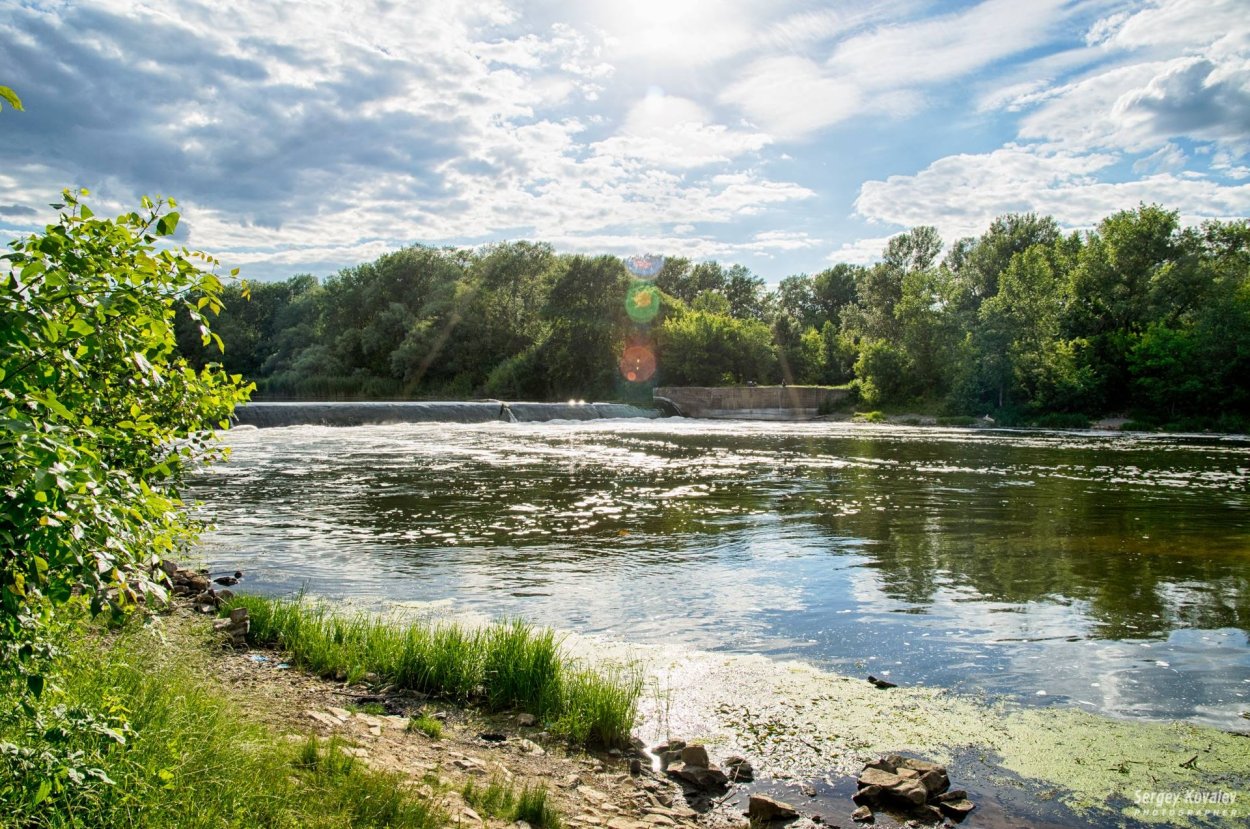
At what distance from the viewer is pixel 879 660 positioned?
8.10 meters

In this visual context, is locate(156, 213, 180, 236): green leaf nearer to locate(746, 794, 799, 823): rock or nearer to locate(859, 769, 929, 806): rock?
locate(746, 794, 799, 823): rock

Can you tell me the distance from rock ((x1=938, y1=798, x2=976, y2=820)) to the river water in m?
2.27

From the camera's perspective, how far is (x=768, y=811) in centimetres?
498

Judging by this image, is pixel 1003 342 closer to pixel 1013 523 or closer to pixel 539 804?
pixel 1013 523

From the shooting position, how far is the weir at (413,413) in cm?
4362

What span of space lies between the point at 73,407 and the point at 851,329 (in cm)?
10511

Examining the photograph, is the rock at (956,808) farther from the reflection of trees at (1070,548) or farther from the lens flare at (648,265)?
the lens flare at (648,265)

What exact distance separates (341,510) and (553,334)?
220 ft

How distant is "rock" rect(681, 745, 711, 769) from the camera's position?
18.3ft

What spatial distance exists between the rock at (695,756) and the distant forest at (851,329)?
5192cm

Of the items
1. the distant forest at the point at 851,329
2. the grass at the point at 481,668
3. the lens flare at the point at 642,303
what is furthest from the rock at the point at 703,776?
the lens flare at the point at 642,303

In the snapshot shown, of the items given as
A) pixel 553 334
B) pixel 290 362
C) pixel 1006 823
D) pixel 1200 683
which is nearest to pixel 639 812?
pixel 1006 823

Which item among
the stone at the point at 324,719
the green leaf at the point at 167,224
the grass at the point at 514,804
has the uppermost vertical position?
the green leaf at the point at 167,224

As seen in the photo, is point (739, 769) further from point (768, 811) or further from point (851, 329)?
point (851, 329)
